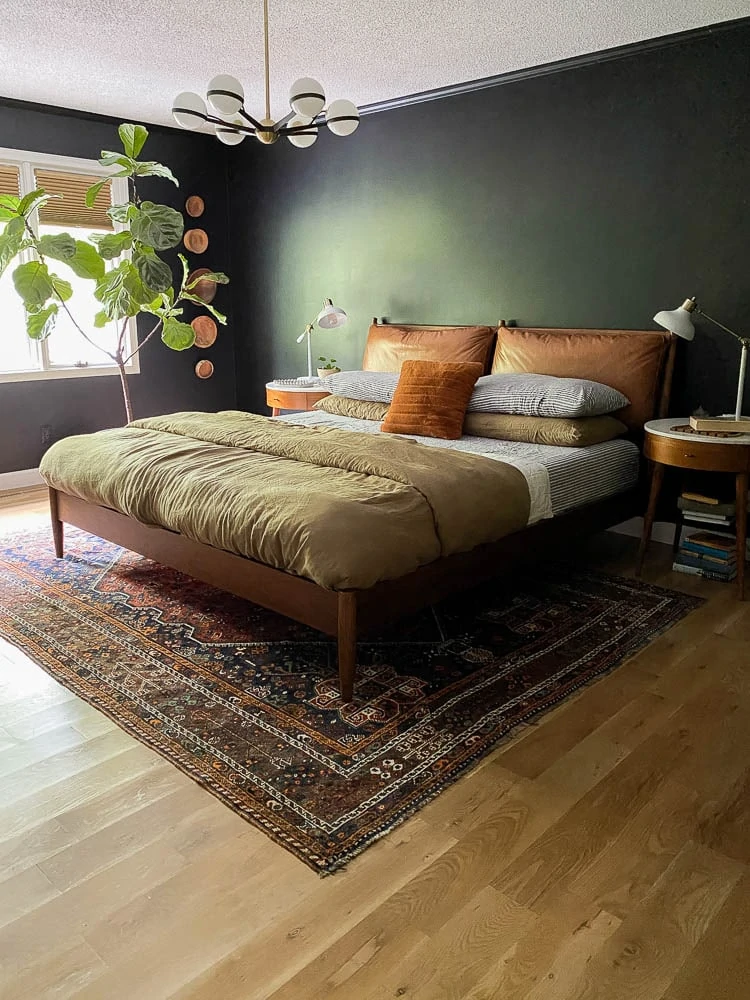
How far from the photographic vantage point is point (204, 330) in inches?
238

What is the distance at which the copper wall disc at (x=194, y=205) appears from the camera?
5.77 m

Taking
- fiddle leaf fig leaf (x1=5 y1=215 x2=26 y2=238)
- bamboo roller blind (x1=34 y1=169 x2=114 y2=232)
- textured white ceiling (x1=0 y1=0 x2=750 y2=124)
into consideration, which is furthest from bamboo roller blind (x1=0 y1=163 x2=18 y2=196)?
fiddle leaf fig leaf (x1=5 y1=215 x2=26 y2=238)

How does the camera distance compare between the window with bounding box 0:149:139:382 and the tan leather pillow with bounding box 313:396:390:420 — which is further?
the window with bounding box 0:149:139:382

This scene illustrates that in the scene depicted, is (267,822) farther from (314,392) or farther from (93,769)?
(314,392)

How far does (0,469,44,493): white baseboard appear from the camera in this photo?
204 inches

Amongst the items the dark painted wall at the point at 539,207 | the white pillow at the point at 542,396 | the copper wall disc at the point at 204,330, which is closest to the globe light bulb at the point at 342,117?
the white pillow at the point at 542,396

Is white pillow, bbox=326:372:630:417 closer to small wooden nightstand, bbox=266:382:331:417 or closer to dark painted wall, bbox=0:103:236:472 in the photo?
small wooden nightstand, bbox=266:382:331:417

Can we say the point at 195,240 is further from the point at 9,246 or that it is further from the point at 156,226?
the point at 9,246

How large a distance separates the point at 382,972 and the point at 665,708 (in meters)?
1.33

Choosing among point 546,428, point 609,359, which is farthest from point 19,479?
point 609,359

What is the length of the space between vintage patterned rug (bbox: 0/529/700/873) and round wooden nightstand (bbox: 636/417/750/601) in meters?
0.34

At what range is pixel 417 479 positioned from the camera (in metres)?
2.70

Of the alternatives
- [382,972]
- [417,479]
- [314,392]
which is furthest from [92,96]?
[382,972]

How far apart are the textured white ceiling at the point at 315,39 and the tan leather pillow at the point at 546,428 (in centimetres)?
175
